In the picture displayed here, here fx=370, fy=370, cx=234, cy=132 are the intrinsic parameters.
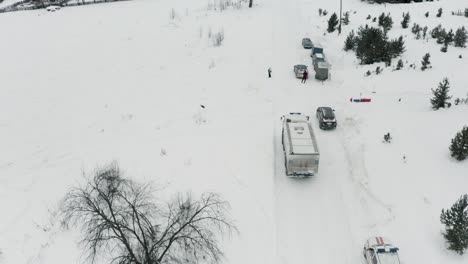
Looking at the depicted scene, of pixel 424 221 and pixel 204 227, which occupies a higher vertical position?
pixel 204 227

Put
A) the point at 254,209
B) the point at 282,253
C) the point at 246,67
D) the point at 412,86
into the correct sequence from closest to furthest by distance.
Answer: the point at 282,253, the point at 254,209, the point at 412,86, the point at 246,67

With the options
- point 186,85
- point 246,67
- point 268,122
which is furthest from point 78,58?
point 268,122

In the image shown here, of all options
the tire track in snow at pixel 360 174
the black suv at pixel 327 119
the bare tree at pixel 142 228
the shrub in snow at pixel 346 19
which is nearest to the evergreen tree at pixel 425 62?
the tire track in snow at pixel 360 174

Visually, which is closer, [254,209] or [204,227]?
[204,227]

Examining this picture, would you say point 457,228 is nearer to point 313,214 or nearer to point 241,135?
point 313,214

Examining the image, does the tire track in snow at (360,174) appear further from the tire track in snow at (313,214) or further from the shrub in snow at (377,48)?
the shrub in snow at (377,48)

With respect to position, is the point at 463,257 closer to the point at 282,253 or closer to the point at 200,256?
the point at 282,253

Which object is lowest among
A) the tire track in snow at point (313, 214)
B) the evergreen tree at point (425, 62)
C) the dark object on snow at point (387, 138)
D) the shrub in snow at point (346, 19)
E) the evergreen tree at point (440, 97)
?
the tire track in snow at point (313, 214)

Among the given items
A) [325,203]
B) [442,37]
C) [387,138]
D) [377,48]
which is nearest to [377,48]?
[377,48]
